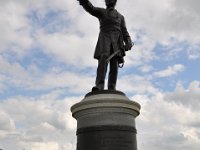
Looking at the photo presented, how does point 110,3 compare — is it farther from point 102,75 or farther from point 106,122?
point 106,122

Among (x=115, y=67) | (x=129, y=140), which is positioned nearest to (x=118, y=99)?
(x=129, y=140)

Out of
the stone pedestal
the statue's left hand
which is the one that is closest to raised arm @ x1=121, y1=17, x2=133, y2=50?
the statue's left hand

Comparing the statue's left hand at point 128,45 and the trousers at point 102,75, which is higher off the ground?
Result: the statue's left hand at point 128,45

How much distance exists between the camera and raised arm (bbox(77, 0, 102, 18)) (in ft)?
38.1

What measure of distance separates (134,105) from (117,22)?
122 inches

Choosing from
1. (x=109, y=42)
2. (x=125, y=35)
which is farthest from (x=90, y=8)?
(x=125, y=35)

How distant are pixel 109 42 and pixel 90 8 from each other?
1.28 meters

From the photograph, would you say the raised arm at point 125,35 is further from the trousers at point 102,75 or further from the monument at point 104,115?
the trousers at point 102,75

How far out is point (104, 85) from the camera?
37.9ft

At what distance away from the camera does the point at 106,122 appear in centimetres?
1006

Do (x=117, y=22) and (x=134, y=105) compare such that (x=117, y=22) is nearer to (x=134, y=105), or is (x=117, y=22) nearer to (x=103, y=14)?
(x=103, y=14)

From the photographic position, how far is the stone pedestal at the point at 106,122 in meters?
9.90

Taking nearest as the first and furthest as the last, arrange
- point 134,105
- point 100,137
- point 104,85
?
point 100,137
point 134,105
point 104,85

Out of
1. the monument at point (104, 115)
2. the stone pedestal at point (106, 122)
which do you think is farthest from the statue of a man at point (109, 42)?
the stone pedestal at point (106, 122)
